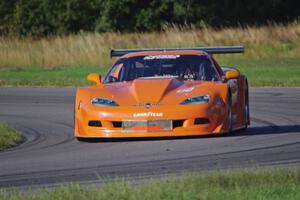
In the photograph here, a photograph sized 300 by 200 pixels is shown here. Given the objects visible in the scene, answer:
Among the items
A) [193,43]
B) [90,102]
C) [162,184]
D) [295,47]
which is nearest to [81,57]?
[193,43]

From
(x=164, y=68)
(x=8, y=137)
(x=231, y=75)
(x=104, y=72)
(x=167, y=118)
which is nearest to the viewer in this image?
(x=167, y=118)

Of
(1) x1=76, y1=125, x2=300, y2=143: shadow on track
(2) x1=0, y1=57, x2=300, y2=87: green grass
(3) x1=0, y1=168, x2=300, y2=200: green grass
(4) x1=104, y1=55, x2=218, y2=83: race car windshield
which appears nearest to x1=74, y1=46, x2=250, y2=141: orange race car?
(4) x1=104, y1=55, x2=218, y2=83: race car windshield

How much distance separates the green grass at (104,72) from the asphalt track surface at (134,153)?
9773mm

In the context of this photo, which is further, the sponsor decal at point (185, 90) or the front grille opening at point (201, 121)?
the sponsor decal at point (185, 90)

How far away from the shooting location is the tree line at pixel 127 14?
182 ft

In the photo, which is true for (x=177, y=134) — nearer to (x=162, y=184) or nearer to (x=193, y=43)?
(x=162, y=184)

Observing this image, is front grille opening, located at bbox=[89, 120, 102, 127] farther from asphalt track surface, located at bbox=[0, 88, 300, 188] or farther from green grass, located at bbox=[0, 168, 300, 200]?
green grass, located at bbox=[0, 168, 300, 200]

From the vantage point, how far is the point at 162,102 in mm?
14453

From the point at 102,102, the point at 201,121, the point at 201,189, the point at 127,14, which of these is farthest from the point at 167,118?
the point at 127,14

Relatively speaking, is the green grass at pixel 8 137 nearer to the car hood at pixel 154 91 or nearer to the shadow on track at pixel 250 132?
the shadow on track at pixel 250 132

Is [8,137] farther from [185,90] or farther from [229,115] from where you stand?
[229,115]

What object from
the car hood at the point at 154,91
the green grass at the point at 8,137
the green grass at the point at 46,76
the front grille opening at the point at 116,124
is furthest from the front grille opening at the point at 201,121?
the green grass at the point at 46,76

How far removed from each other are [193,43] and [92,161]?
26.5 metres

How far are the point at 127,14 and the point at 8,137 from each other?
1612 inches
